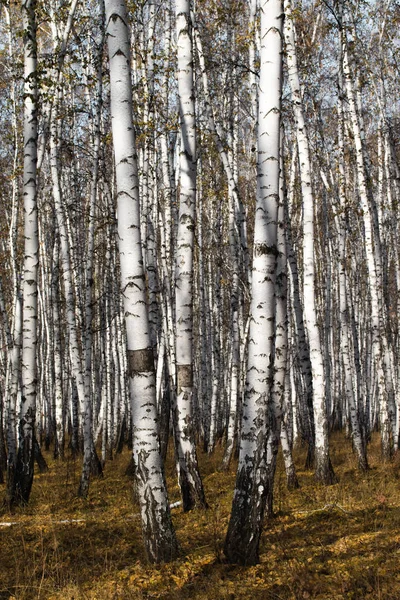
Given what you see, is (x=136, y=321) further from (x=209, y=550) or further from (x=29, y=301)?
(x=29, y=301)

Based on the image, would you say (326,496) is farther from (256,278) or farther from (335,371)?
(335,371)

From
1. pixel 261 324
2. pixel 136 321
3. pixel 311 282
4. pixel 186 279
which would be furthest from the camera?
pixel 311 282

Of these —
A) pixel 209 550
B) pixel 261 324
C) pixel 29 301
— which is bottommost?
pixel 209 550

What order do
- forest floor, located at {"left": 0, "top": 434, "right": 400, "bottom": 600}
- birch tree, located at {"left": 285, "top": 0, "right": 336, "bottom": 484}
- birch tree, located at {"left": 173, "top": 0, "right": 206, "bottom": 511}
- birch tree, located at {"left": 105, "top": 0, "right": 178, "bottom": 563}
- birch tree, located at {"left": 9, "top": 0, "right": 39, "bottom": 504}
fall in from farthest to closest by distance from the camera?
birch tree, located at {"left": 285, "top": 0, "right": 336, "bottom": 484}
birch tree, located at {"left": 9, "top": 0, "right": 39, "bottom": 504}
birch tree, located at {"left": 173, "top": 0, "right": 206, "bottom": 511}
birch tree, located at {"left": 105, "top": 0, "right": 178, "bottom": 563}
forest floor, located at {"left": 0, "top": 434, "right": 400, "bottom": 600}

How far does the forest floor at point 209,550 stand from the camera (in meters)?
4.50

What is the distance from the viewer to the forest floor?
450cm

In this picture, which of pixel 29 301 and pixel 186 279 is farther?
pixel 29 301

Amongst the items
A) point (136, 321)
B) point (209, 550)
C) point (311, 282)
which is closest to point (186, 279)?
point (136, 321)

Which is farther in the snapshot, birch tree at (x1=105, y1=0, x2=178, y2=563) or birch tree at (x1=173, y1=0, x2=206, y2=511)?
birch tree at (x1=173, y1=0, x2=206, y2=511)

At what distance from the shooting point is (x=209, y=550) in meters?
5.47

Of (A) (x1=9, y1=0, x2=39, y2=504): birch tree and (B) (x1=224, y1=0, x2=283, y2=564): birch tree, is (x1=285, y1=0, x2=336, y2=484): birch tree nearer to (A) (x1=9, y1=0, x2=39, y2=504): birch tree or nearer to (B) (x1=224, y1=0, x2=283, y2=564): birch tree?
(A) (x1=9, y1=0, x2=39, y2=504): birch tree

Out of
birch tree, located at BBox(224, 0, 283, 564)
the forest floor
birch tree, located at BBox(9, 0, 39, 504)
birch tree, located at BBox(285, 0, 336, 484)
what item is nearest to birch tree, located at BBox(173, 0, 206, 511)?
the forest floor

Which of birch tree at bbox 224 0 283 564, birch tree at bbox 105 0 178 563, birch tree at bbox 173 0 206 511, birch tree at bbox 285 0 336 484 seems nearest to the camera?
birch tree at bbox 224 0 283 564

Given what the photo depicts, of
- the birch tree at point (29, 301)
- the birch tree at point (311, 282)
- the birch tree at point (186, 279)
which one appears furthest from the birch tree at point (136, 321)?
the birch tree at point (311, 282)
